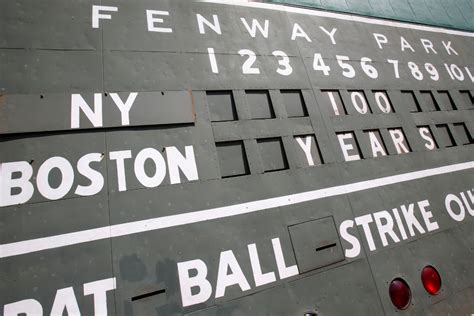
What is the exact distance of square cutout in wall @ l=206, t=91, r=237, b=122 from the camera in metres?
2.91

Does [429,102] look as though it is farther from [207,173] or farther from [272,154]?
[207,173]

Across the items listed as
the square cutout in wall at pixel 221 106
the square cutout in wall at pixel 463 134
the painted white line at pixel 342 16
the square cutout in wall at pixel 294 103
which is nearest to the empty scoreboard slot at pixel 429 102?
the square cutout in wall at pixel 463 134

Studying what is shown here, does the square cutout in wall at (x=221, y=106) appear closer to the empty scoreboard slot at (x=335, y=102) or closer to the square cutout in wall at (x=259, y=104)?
the square cutout in wall at (x=259, y=104)

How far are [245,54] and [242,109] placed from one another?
85 cm

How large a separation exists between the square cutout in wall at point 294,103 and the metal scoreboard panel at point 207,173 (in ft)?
0.06

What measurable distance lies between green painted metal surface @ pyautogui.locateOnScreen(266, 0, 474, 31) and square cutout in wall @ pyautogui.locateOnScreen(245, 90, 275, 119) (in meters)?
1.78

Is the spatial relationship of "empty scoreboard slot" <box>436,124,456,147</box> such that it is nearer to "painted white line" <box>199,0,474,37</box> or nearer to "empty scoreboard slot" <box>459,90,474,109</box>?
"empty scoreboard slot" <box>459,90,474,109</box>

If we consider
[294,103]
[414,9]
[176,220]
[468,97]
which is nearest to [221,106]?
[294,103]

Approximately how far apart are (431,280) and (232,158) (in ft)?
8.15

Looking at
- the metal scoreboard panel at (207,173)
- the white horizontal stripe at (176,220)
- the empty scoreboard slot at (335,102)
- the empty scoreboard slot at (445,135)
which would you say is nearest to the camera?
the white horizontal stripe at (176,220)

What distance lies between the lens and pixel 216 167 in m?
2.69

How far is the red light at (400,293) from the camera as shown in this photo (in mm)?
2688

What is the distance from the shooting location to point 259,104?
10.3 ft

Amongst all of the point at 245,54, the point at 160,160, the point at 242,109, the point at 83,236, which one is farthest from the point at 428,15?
the point at 83,236
